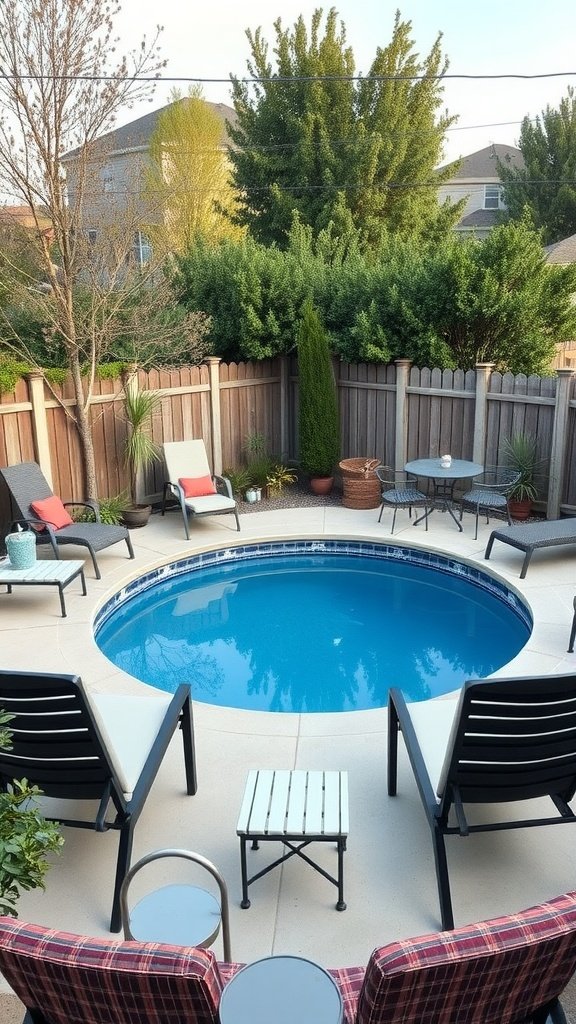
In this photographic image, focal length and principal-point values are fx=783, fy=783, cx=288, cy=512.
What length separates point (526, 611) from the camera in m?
7.40

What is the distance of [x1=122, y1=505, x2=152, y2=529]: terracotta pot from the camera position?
→ 993cm

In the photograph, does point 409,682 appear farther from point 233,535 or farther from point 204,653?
point 233,535

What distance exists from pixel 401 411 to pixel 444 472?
1.71m

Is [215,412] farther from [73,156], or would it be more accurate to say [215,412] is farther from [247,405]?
[73,156]

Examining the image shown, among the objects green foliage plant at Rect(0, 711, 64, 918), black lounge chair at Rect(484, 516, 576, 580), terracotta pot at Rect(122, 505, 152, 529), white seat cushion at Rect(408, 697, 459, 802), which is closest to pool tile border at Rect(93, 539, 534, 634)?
black lounge chair at Rect(484, 516, 576, 580)

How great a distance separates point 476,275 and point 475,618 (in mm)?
4863

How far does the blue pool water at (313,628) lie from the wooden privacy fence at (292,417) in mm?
1988

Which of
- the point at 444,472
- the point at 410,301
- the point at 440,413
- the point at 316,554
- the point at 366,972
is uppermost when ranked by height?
the point at 410,301

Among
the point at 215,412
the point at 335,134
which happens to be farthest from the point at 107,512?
the point at 335,134

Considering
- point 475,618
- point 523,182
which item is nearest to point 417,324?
point 475,618

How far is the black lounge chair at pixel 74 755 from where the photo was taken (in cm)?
349

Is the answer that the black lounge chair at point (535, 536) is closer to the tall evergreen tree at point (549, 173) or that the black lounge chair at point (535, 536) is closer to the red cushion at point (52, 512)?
the red cushion at point (52, 512)

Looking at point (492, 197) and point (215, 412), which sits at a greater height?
point (492, 197)

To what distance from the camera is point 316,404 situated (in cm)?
1127
